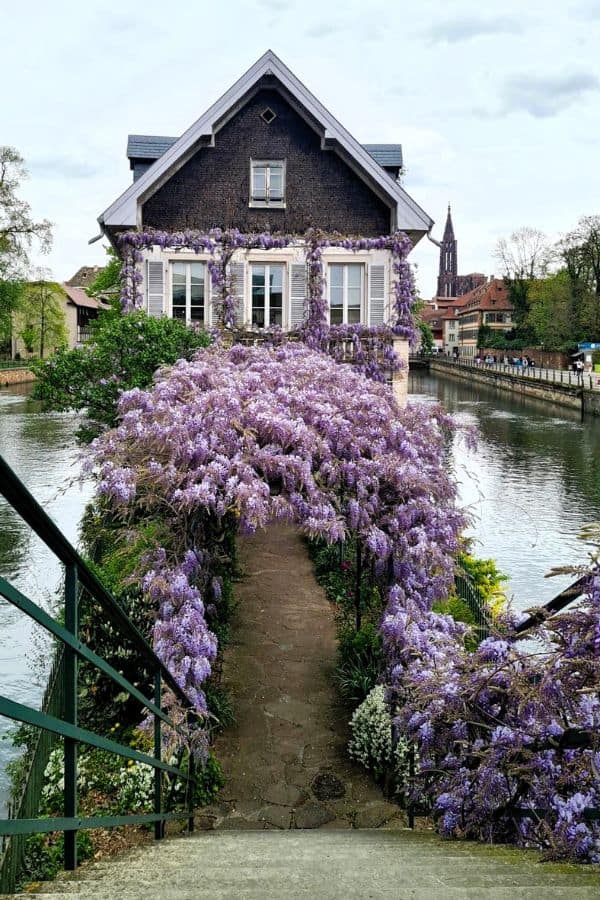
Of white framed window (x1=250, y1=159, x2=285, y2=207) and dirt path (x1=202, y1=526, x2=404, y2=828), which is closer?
dirt path (x1=202, y1=526, x2=404, y2=828)

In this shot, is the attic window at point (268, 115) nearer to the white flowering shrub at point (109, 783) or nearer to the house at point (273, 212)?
the house at point (273, 212)

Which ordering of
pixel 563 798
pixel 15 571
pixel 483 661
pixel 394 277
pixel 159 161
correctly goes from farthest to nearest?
pixel 394 277 → pixel 159 161 → pixel 15 571 → pixel 483 661 → pixel 563 798

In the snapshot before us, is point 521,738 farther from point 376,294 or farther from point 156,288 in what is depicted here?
point 156,288

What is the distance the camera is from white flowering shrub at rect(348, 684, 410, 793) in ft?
23.2

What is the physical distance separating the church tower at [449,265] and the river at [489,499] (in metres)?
126

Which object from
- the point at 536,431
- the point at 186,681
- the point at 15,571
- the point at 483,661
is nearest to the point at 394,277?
the point at 15,571

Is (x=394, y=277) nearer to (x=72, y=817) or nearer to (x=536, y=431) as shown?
(x=72, y=817)

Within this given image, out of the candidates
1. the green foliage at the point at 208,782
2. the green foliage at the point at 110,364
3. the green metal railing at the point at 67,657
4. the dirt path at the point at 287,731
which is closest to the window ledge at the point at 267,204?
the green foliage at the point at 110,364

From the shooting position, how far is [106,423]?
15898 millimetres

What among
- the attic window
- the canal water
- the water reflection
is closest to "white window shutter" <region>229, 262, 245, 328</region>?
the attic window

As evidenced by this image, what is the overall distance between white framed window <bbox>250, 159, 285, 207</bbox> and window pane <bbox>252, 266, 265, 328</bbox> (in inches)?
61.9

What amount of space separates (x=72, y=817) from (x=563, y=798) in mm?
Answer: 2253

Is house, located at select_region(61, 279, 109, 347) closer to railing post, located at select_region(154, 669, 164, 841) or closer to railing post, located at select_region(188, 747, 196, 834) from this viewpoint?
railing post, located at select_region(188, 747, 196, 834)

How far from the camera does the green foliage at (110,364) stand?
15.3 m
